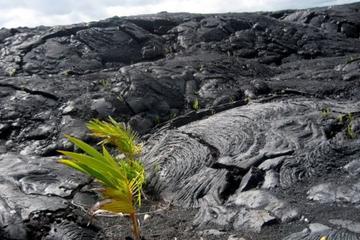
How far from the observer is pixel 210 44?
11.7m

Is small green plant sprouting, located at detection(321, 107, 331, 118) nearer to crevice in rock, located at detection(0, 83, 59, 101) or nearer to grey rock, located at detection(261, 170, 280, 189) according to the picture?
grey rock, located at detection(261, 170, 280, 189)

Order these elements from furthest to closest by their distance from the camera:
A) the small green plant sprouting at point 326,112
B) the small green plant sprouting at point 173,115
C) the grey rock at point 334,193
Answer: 1. the small green plant sprouting at point 173,115
2. the small green plant sprouting at point 326,112
3. the grey rock at point 334,193

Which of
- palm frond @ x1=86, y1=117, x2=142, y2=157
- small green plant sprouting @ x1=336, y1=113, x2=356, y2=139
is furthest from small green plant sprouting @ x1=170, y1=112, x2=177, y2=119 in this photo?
small green plant sprouting @ x1=336, y1=113, x2=356, y2=139

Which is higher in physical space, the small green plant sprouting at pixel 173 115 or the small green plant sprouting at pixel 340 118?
the small green plant sprouting at pixel 340 118

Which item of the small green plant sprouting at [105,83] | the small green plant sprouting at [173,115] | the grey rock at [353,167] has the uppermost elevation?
the small green plant sprouting at [105,83]

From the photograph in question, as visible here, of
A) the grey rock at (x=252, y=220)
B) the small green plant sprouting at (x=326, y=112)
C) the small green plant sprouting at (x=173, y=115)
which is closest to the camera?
the grey rock at (x=252, y=220)

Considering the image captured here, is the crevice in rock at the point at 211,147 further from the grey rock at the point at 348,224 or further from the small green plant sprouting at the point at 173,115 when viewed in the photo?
the grey rock at the point at 348,224

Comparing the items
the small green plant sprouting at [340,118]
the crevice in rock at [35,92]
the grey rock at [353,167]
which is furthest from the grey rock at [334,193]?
the crevice in rock at [35,92]

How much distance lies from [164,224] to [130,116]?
338 centimetres

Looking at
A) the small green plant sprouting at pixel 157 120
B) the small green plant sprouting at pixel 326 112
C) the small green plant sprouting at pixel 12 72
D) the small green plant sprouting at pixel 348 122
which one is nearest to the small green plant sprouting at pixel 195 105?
the small green plant sprouting at pixel 157 120

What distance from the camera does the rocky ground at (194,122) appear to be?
393 cm

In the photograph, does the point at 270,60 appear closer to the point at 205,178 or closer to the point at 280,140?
the point at 280,140

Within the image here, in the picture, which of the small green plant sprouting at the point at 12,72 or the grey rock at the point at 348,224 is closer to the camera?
the grey rock at the point at 348,224

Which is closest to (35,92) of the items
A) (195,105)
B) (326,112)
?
(195,105)
